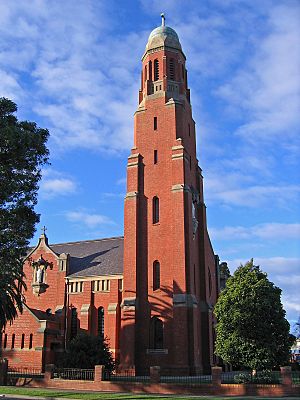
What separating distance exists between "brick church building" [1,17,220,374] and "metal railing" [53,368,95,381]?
5406 mm

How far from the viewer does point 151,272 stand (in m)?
37.6

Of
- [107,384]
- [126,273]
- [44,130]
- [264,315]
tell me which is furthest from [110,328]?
[44,130]

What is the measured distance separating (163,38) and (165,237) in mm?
21144

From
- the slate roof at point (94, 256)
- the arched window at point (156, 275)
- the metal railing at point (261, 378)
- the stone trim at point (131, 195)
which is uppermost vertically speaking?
the stone trim at point (131, 195)

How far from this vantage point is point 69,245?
5275cm

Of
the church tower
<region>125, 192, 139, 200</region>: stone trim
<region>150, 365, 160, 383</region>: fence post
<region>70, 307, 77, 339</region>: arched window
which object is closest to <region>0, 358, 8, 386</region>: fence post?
the church tower

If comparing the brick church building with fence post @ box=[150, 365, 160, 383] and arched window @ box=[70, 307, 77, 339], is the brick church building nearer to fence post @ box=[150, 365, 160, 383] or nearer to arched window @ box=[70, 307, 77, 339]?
arched window @ box=[70, 307, 77, 339]

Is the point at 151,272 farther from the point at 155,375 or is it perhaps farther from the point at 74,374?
the point at 155,375

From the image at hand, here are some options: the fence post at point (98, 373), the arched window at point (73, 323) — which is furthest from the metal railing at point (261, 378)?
the arched window at point (73, 323)

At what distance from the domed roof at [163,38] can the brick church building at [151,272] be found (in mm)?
120

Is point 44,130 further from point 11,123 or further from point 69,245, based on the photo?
point 69,245

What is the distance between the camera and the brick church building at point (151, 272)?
35719mm

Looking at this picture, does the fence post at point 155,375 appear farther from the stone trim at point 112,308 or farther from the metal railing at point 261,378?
the stone trim at point 112,308

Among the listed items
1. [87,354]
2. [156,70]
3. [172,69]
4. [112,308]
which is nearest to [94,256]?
[112,308]
